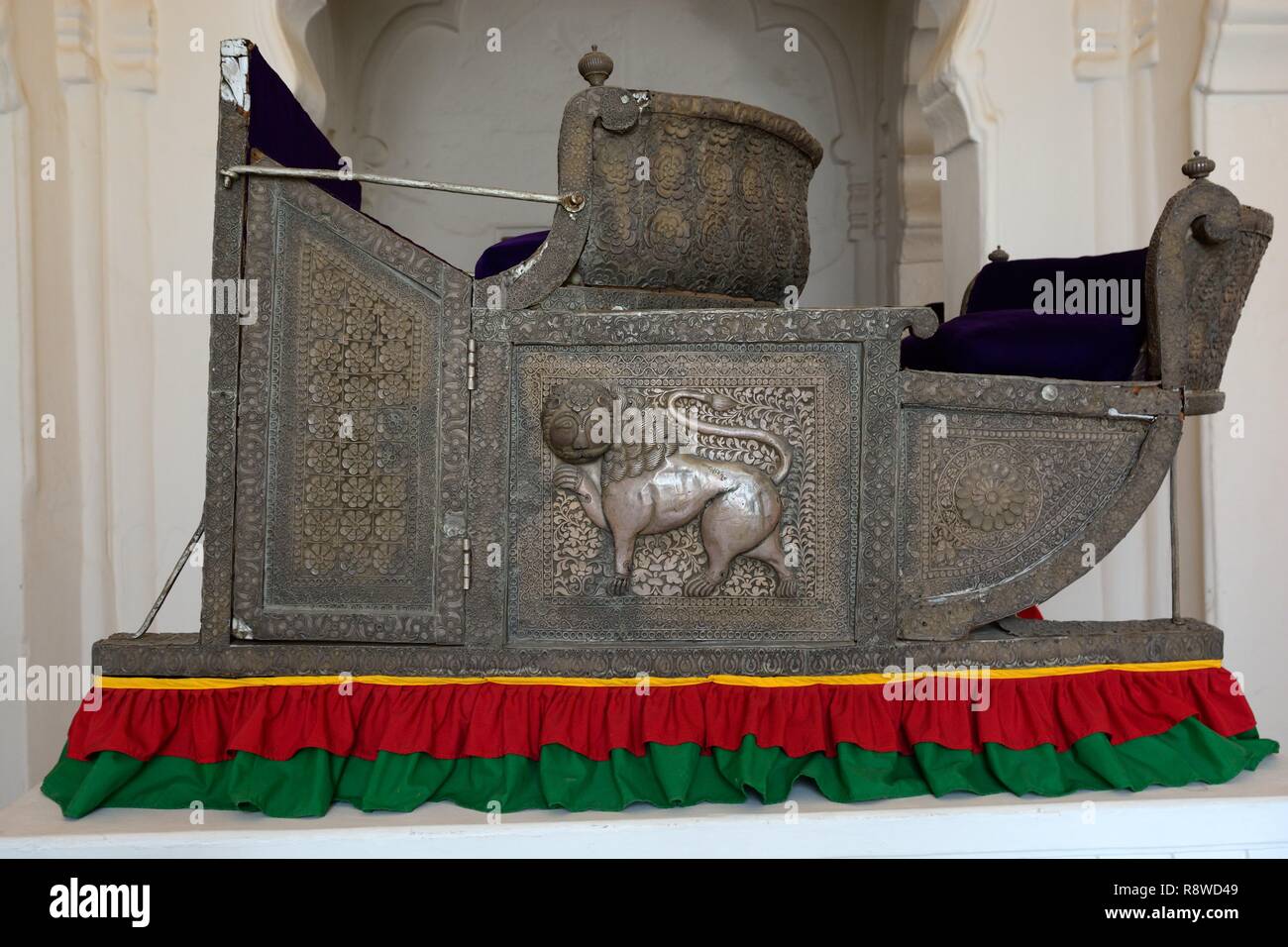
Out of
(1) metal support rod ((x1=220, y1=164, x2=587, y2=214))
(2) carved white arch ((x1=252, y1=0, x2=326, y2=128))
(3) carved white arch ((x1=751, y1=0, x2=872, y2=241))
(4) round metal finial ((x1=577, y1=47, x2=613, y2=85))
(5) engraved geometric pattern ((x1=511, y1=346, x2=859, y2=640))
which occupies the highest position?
(3) carved white arch ((x1=751, y1=0, x2=872, y2=241))

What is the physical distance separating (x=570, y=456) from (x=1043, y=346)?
3.43ft

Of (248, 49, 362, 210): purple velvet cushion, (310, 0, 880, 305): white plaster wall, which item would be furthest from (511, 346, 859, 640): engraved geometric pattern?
(310, 0, 880, 305): white plaster wall

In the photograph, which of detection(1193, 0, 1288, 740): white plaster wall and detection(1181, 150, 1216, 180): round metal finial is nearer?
detection(1181, 150, 1216, 180): round metal finial

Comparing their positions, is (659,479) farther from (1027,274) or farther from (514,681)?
(1027,274)

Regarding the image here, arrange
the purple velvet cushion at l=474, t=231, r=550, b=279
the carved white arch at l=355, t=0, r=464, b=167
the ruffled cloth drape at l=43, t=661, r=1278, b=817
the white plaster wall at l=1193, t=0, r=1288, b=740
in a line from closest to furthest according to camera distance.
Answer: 1. the ruffled cloth drape at l=43, t=661, r=1278, b=817
2. the purple velvet cushion at l=474, t=231, r=550, b=279
3. the white plaster wall at l=1193, t=0, r=1288, b=740
4. the carved white arch at l=355, t=0, r=464, b=167

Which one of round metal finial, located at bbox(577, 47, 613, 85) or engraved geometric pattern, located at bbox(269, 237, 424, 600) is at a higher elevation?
round metal finial, located at bbox(577, 47, 613, 85)

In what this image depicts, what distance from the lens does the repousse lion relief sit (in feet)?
7.27

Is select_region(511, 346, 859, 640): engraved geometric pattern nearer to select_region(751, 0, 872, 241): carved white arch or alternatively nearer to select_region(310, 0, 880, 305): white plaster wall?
select_region(310, 0, 880, 305): white plaster wall

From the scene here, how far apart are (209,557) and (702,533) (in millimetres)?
1012

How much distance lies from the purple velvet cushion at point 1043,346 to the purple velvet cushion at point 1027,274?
1.72 ft

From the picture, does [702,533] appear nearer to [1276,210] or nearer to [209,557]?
[209,557]

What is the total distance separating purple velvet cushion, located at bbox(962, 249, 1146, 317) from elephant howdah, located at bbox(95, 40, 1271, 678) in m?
0.57

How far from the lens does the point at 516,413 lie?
7.41 ft

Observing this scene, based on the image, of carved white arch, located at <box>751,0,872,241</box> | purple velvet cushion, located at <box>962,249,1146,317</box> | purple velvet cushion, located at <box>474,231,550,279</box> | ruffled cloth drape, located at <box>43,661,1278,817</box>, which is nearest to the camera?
ruffled cloth drape, located at <box>43,661,1278,817</box>
